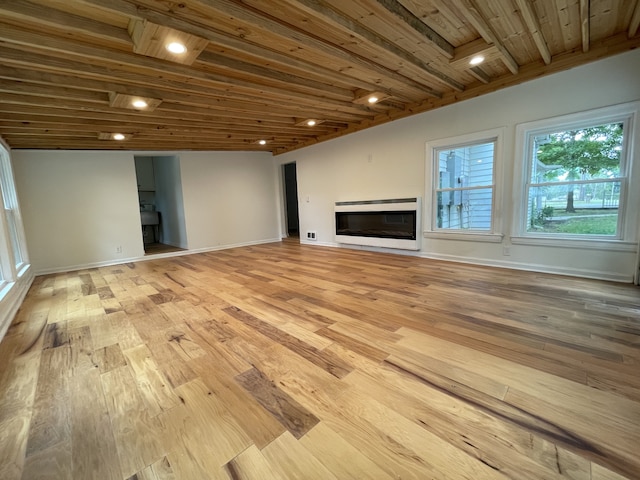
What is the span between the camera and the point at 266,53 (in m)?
2.39

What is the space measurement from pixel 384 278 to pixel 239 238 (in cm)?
449

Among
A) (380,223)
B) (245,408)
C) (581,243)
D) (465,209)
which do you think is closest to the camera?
(245,408)

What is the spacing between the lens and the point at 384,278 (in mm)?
3459

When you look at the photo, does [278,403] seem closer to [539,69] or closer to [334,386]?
[334,386]

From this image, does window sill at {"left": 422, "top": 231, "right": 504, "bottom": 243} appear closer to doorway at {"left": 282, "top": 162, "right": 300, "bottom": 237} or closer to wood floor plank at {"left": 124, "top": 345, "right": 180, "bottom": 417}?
wood floor plank at {"left": 124, "top": 345, "right": 180, "bottom": 417}

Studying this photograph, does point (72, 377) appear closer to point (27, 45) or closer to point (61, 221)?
point (27, 45)

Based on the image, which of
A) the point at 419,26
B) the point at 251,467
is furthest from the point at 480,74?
the point at 251,467

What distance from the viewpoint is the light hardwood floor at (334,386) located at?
1071 millimetres

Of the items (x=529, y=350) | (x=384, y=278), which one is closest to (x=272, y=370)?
(x=529, y=350)

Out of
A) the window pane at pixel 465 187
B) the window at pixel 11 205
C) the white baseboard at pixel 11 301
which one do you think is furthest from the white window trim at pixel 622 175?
the window at pixel 11 205

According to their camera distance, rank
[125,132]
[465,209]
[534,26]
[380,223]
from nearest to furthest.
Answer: [534,26] < [465,209] < [125,132] < [380,223]

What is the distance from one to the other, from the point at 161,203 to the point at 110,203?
202 centimetres

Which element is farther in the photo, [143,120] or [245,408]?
[143,120]

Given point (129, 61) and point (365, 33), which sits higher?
point (365, 33)
